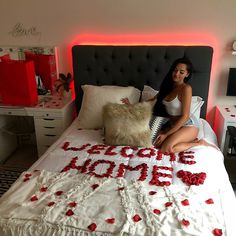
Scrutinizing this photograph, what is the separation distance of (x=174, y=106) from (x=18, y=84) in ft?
5.22

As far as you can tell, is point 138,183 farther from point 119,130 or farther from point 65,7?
point 65,7

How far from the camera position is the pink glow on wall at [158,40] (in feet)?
9.03

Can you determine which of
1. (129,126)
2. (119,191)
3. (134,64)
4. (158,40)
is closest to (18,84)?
(134,64)

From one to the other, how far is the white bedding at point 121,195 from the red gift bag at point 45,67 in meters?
1.19

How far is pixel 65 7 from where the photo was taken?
2889mm

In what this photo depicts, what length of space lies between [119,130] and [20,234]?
108cm

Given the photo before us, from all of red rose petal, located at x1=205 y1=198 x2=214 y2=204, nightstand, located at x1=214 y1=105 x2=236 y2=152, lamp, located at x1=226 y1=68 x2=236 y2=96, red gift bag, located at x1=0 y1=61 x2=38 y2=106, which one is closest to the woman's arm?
nightstand, located at x1=214 y1=105 x2=236 y2=152

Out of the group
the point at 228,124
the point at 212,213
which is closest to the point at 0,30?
the point at 228,124

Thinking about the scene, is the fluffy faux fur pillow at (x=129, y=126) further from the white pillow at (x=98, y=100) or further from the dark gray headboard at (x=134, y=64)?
the dark gray headboard at (x=134, y=64)

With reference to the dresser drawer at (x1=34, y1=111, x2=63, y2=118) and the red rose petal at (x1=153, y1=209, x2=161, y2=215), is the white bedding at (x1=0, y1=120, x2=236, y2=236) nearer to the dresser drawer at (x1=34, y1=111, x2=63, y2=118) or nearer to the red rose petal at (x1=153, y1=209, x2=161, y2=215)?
the red rose petal at (x1=153, y1=209, x2=161, y2=215)

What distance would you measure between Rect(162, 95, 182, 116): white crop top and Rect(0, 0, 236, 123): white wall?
713mm

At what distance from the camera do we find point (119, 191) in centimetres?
165

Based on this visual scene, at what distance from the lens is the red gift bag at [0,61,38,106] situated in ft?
8.92

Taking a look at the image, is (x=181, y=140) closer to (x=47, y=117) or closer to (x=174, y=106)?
(x=174, y=106)
